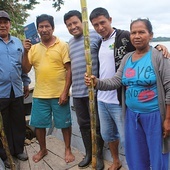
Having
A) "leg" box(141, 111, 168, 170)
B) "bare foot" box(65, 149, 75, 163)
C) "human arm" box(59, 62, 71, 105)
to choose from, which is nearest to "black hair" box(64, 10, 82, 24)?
"human arm" box(59, 62, 71, 105)

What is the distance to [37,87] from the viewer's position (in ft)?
9.89

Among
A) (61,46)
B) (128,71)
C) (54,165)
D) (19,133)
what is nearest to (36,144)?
(19,133)

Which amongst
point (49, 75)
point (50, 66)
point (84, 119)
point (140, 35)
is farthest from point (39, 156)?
point (140, 35)

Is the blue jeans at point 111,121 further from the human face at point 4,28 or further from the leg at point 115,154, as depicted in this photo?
the human face at point 4,28

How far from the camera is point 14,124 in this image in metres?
3.25

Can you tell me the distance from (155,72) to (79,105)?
4.11ft

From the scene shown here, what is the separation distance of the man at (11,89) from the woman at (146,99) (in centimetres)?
138

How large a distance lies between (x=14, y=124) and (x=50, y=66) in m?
1.08

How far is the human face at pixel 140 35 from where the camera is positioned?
76.9 inches

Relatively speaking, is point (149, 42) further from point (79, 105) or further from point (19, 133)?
point (19, 133)

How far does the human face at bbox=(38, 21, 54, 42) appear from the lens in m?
2.80

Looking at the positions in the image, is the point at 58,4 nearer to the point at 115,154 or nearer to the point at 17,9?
the point at 17,9

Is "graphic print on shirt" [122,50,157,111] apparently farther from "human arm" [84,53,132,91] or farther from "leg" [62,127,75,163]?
"leg" [62,127,75,163]

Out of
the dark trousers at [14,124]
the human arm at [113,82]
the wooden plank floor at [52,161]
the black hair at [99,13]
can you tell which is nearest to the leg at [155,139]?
the human arm at [113,82]
